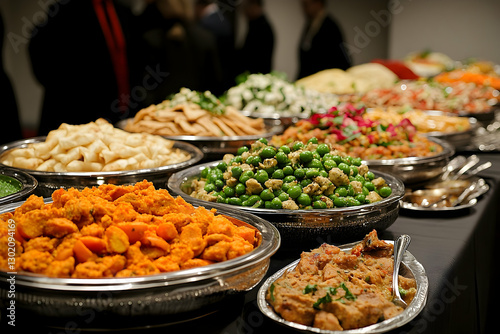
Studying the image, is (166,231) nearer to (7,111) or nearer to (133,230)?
(133,230)

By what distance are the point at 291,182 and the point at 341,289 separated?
583 mm

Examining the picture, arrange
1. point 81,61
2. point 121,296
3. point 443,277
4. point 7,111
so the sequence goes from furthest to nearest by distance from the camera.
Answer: point 81,61 < point 7,111 < point 443,277 < point 121,296

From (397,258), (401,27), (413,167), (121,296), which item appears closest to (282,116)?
(413,167)

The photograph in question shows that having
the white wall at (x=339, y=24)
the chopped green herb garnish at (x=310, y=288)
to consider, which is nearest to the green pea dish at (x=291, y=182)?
the chopped green herb garnish at (x=310, y=288)

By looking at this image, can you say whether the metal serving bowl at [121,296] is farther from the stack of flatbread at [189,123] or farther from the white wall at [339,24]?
the white wall at [339,24]

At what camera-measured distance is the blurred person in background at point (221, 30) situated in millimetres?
6377

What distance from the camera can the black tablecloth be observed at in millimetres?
1227

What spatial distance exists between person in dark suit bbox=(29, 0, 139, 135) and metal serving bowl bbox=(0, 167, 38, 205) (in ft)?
8.54

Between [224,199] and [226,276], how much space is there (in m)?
0.61

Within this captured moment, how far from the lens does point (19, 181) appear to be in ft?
6.05

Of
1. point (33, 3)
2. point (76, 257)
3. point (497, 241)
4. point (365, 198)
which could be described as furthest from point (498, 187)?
point (33, 3)

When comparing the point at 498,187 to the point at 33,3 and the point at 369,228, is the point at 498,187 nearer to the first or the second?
the point at 369,228

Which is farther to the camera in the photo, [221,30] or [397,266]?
[221,30]

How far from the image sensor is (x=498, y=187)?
2777 mm
